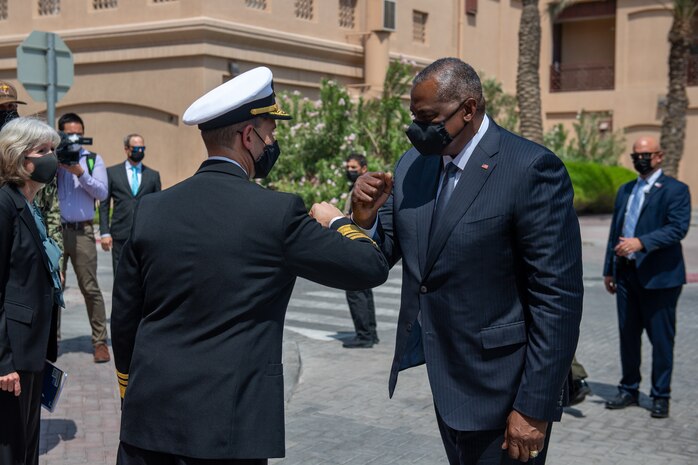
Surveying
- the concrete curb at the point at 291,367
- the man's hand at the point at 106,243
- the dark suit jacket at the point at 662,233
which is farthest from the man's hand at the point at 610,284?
the man's hand at the point at 106,243

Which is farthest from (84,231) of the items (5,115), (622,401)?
(622,401)

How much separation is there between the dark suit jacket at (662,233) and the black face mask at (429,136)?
4032 millimetres

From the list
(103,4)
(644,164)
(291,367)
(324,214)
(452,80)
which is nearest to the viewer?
(324,214)

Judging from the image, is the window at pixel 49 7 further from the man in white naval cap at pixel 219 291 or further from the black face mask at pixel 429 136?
the man in white naval cap at pixel 219 291

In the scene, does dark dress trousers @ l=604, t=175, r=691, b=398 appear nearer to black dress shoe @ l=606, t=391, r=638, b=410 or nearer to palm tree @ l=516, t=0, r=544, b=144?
black dress shoe @ l=606, t=391, r=638, b=410

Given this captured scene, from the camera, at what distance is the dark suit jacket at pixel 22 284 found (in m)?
4.43

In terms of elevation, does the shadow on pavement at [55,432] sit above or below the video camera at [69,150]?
below

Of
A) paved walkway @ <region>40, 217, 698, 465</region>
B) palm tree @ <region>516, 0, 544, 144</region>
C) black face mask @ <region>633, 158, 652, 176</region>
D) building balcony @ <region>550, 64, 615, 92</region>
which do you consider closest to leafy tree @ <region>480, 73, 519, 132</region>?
palm tree @ <region>516, 0, 544, 144</region>

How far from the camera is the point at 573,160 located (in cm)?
3020

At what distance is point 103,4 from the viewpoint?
74.6ft

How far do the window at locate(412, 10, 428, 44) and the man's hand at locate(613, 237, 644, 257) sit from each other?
21.9m

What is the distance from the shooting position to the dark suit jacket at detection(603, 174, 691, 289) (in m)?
7.11

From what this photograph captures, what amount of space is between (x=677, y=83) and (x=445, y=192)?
24797 mm

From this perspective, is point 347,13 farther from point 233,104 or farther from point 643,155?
point 233,104
